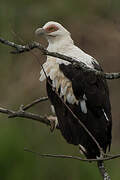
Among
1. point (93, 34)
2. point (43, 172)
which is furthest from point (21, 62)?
point (43, 172)

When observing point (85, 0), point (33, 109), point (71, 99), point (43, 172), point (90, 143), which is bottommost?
point (90, 143)

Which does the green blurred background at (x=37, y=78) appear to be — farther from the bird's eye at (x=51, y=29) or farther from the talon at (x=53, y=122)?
the talon at (x=53, y=122)

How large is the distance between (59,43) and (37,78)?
3177 millimetres

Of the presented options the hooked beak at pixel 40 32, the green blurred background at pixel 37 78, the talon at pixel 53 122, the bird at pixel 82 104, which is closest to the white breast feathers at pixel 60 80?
the bird at pixel 82 104

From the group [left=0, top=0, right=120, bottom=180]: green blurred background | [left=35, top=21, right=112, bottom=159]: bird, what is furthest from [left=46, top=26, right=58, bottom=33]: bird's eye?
[left=0, top=0, right=120, bottom=180]: green blurred background

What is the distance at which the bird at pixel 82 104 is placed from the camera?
4.72 m

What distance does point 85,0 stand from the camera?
10602 mm

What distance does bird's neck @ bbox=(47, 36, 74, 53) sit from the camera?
5188mm

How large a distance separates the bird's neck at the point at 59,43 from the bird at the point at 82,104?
13 centimetres

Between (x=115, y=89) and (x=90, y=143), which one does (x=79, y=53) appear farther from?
(x=115, y=89)

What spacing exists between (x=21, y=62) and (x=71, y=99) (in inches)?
170

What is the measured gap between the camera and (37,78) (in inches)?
330

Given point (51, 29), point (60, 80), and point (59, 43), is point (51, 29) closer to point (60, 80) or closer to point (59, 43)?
point (59, 43)

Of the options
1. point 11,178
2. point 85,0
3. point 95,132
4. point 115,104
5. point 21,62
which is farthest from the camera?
point 85,0
